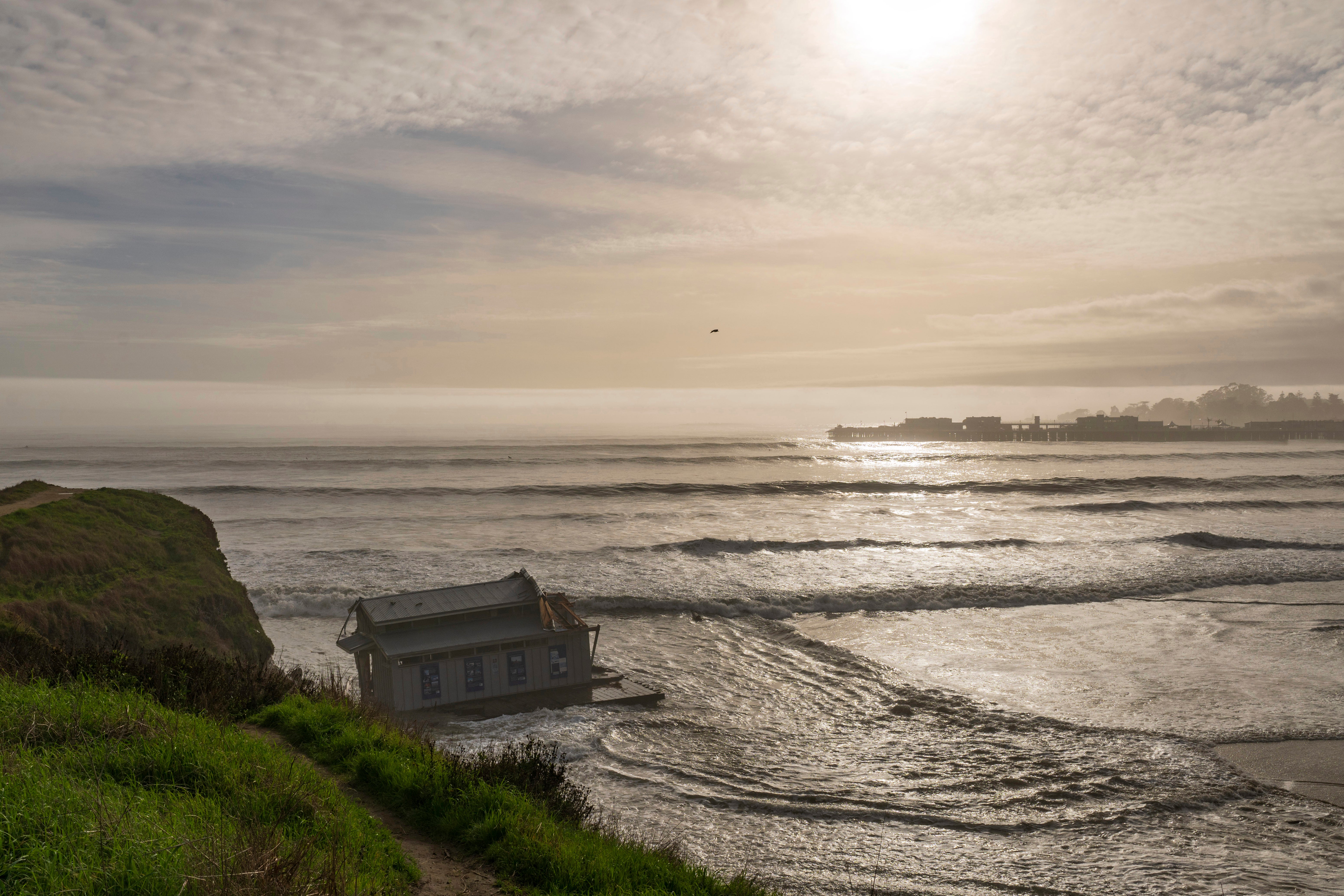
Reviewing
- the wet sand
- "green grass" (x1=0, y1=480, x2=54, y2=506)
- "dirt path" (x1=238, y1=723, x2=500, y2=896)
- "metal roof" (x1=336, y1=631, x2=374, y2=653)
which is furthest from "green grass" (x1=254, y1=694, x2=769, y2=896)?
"green grass" (x1=0, y1=480, x2=54, y2=506)

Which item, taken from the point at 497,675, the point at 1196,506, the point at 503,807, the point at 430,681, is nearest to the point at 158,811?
the point at 503,807

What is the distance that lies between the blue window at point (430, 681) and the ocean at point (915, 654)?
1012mm

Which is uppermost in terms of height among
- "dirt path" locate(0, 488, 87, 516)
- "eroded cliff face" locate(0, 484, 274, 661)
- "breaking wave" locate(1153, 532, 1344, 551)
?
"dirt path" locate(0, 488, 87, 516)

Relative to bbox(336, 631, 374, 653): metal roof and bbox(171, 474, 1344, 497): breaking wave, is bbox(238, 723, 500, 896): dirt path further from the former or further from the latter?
bbox(171, 474, 1344, 497): breaking wave

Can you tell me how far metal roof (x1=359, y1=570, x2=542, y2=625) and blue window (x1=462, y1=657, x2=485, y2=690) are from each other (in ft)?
3.43

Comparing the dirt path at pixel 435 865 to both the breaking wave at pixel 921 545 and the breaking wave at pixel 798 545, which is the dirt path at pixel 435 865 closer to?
the breaking wave at pixel 921 545

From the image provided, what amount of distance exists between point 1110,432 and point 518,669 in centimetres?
12864

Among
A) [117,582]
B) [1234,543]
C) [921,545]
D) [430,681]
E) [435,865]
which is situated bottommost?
[921,545]

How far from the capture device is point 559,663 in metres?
16.3

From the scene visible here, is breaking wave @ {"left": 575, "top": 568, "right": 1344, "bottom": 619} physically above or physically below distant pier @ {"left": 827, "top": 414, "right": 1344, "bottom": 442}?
below

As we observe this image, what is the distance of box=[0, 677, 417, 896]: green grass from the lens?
430cm

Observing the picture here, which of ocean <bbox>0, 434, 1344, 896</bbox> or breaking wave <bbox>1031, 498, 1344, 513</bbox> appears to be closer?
ocean <bbox>0, 434, 1344, 896</bbox>

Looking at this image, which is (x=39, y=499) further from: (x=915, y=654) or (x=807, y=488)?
(x=807, y=488)

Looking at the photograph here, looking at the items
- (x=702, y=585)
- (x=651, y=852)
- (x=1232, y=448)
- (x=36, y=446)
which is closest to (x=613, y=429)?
(x=36, y=446)
